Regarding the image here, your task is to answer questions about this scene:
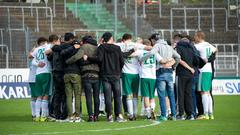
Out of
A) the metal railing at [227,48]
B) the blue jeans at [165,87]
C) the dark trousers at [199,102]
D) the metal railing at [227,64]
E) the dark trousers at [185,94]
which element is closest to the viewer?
the blue jeans at [165,87]

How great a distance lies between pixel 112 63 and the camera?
22.7m

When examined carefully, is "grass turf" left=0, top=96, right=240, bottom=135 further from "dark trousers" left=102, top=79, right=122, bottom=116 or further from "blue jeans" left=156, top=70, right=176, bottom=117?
"blue jeans" left=156, top=70, right=176, bottom=117

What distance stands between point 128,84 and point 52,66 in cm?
199

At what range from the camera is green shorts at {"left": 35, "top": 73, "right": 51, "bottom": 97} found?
926 inches

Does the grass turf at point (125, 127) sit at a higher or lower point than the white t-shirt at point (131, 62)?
lower

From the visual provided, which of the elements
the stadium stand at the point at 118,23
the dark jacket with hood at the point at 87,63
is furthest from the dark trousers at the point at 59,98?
the stadium stand at the point at 118,23

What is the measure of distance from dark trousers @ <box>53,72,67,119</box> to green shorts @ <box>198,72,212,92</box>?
3.53m

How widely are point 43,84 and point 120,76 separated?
2.03 metres

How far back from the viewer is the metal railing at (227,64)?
1645 inches

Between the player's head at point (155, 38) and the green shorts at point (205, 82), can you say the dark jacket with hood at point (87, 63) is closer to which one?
the player's head at point (155, 38)

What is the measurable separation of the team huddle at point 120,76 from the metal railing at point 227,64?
17.6 m

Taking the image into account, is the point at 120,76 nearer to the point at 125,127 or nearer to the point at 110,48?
the point at 110,48

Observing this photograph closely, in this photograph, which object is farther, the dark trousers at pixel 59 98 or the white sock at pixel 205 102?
the white sock at pixel 205 102

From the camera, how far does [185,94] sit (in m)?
23.6
